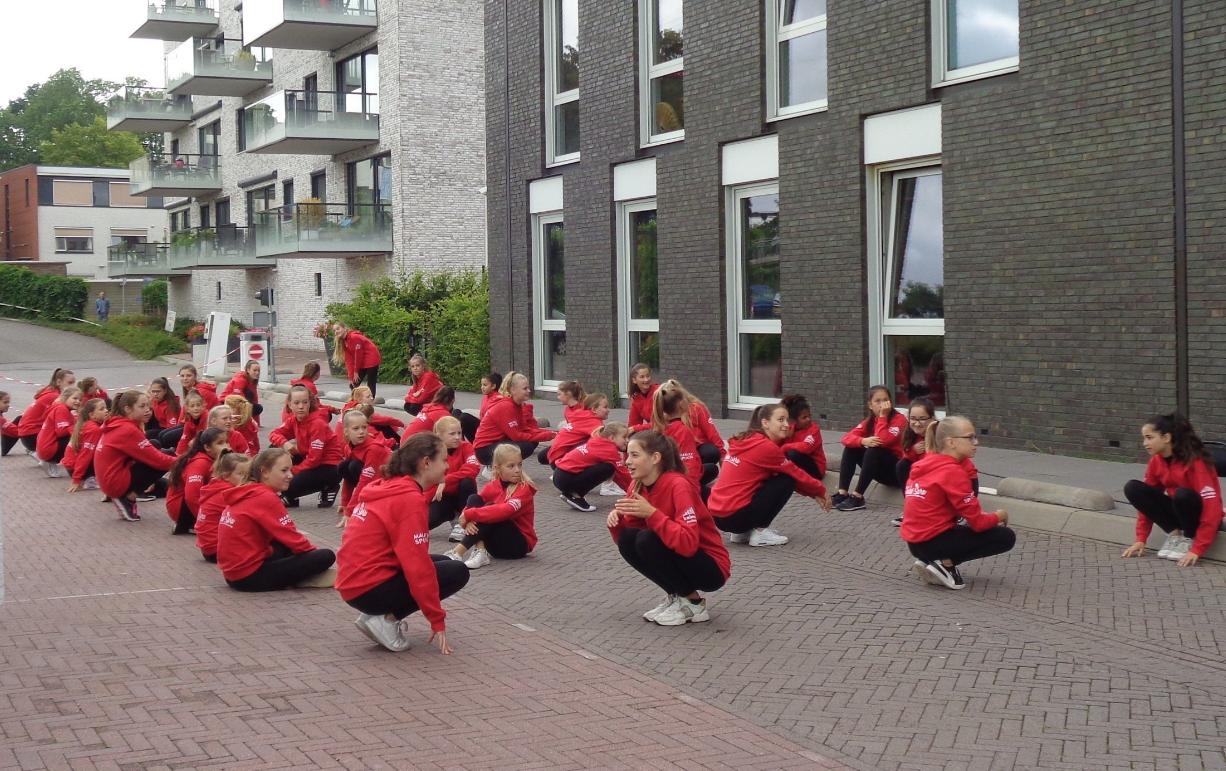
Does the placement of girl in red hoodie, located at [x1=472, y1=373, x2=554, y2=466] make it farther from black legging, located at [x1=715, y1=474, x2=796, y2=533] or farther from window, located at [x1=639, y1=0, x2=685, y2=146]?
window, located at [x1=639, y1=0, x2=685, y2=146]

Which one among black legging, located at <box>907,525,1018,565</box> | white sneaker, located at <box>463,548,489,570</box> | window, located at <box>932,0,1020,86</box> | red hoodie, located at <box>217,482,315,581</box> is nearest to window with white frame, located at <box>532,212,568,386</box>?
window, located at <box>932,0,1020,86</box>

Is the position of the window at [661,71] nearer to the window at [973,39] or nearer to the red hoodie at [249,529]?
the window at [973,39]

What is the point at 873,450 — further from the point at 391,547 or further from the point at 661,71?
the point at 661,71

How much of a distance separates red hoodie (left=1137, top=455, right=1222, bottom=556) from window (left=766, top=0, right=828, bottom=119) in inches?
353

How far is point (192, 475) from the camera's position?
35.2ft

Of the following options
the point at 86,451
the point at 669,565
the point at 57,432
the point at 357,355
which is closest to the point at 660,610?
the point at 669,565

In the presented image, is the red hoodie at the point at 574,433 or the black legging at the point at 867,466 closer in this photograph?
the black legging at the point at 867,466

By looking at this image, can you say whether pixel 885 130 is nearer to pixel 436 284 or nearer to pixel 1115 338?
pixel 1115 338

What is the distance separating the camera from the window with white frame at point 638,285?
20562mm

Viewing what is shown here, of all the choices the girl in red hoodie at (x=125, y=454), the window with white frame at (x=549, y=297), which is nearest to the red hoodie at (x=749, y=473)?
the girl in red hoodie at (x=125, y=454)

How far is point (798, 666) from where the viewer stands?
22.3ft

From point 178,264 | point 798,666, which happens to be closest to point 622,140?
point 798,666

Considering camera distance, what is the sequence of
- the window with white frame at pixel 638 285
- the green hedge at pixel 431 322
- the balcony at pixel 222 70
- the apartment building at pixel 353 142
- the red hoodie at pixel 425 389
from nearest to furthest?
the red hoodie at pixel 425 389 → the window with white frame at pixel 638 285 → the green hedge at pixel 431 322 → the apartment building at pixel 353 142 → the balcony at pixel 222 70

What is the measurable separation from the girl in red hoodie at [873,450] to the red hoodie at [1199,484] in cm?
263
